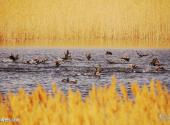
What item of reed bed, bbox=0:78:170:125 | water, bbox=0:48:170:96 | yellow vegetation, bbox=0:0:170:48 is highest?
yellow vegetation, bbox=0:0:170:48

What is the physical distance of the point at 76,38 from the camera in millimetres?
5855

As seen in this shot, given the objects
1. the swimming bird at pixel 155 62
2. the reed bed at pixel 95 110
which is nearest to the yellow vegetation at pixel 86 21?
the swimming bird at pixel 155 62

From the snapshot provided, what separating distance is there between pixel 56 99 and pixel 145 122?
2.96 feet

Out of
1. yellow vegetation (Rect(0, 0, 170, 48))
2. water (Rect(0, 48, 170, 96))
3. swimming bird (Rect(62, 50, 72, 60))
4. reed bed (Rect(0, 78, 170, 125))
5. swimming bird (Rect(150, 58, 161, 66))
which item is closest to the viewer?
reed bed (Rect(0, 78, 170, 125))

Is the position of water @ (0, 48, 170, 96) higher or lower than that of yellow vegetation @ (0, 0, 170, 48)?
lower

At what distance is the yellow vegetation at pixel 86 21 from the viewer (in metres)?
5.35

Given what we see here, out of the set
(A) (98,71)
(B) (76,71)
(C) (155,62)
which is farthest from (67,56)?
(C) (155,62)

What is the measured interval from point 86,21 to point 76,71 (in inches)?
30.0

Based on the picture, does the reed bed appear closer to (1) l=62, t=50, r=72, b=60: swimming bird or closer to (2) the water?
(2) the water

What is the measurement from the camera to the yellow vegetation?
535 centimetres

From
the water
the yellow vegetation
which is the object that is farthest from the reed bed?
the yellow vegetation

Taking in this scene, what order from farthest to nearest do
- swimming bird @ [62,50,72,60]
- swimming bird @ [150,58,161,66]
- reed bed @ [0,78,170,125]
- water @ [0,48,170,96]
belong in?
swimming bird @ [62,50,72,60] → swimming bird @ [150,58,161,66] → water @ [0,48,170,96] → reed bed @ [0,78,170,125]

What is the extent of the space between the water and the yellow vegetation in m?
0.19

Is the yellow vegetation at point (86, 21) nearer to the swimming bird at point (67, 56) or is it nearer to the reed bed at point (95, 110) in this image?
the swimming bird at point (67, 56)
